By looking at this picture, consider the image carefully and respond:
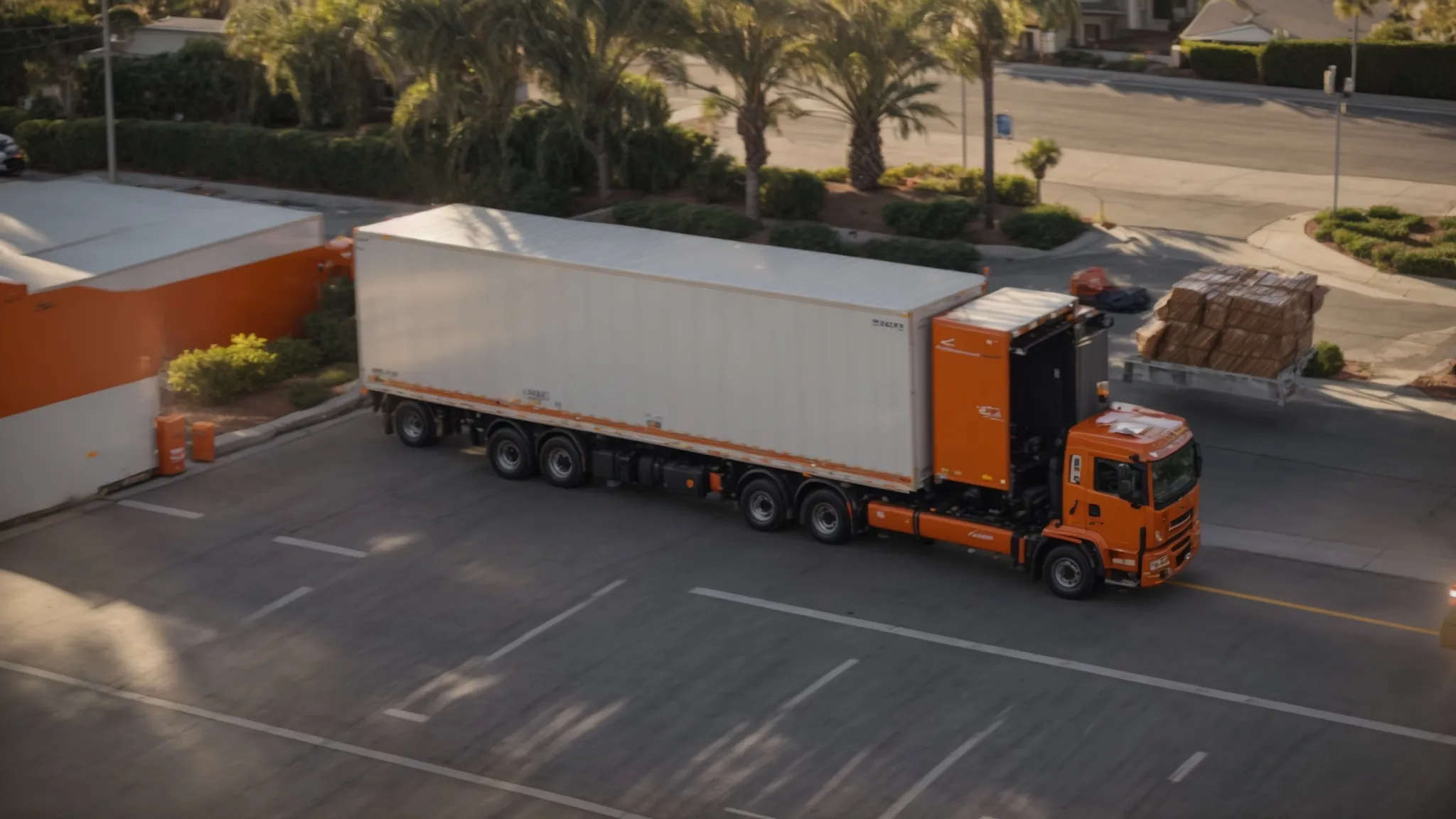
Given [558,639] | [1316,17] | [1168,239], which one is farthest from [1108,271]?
[1316,17]

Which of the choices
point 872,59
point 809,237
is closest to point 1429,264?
point 809,237

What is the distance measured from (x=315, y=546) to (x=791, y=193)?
70.7 feet

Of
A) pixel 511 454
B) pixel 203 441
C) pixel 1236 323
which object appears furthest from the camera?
pixel 203 441

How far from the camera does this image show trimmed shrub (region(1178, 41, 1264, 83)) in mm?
61094

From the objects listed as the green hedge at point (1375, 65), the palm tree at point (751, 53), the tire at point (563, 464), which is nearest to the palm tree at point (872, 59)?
the palm tree at point (751, 53)

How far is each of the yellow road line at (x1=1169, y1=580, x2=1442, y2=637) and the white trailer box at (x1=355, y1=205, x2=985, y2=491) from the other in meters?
4.11

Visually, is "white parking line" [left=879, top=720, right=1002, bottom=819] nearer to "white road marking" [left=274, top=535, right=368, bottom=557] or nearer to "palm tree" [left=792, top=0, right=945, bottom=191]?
"white road marking" [left=274, top=535, right=368, bottom=557]

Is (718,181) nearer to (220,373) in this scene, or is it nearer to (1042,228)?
(1042,228)

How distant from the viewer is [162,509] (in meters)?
28.0

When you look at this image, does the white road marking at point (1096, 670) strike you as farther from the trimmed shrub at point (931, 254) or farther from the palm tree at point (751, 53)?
the palm tree at point (751, 53)

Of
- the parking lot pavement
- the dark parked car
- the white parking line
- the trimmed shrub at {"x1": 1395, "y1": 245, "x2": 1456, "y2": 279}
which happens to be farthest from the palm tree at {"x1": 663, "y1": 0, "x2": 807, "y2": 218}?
the white parking line

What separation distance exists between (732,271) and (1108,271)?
1628cm

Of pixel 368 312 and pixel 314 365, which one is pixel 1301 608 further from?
pixel 314 365

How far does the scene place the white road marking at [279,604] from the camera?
78.2 ft
